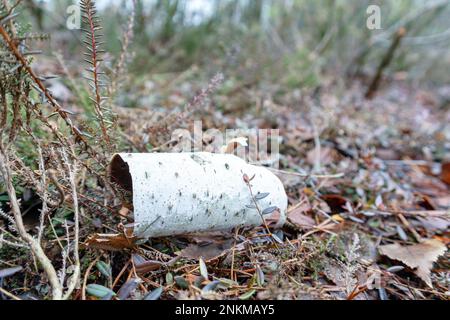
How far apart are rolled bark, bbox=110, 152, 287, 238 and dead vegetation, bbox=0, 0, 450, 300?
0.06 metres

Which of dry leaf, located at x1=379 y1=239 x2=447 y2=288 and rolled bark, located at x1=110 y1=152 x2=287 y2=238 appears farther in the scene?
dry leaf, located at x1=379 y1=239 x2=447 y2=288

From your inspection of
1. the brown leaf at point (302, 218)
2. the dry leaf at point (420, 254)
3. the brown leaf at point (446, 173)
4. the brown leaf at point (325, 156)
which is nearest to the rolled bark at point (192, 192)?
the brown leaf at point (302, 218)

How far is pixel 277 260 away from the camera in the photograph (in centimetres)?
121

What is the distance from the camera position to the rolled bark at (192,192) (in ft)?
3.65

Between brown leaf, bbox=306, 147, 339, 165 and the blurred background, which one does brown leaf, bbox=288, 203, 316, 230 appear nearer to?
brown leaf, bbox=306, 147, 339, 165

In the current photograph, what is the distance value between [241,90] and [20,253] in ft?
6.98

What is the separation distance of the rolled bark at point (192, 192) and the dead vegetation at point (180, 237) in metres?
0.06

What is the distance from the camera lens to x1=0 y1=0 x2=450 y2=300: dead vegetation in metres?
1.03

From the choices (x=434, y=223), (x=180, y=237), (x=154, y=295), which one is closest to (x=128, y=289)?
(x=154, y=295)

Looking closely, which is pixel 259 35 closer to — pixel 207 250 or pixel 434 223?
pixel 434 223

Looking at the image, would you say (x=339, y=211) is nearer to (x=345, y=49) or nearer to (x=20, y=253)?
(x=20, y=253)

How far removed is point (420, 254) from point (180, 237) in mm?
973

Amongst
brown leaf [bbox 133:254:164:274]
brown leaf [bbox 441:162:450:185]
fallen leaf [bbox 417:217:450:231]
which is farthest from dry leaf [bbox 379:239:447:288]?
brown leaf [bbox 441:162:450:185]

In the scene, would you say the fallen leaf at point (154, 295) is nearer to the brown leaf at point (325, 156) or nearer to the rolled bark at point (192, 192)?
the rolled bark at point (192, 192)
